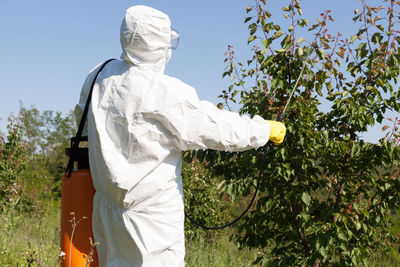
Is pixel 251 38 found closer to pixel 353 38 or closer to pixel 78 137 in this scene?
pixel 353 38

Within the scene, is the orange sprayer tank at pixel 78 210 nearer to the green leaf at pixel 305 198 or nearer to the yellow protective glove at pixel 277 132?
the yellow protective glove at pixel 277 132

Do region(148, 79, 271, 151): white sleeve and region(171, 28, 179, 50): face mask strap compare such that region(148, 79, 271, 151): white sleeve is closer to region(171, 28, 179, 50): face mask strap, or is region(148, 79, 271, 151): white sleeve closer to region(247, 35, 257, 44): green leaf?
region(171, 28, 179, 50): face mask strap

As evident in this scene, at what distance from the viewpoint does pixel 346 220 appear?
8.64 feet

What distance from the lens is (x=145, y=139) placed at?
2203 mm

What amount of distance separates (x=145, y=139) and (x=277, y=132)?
0.78 metres

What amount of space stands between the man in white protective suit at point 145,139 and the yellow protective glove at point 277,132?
20 centimetres

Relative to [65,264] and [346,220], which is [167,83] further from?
[346,220]

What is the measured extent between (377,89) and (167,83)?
4.61 ft

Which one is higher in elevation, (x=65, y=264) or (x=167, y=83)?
(x=167, y=83)

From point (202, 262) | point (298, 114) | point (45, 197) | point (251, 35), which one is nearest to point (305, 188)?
point (298, 114)

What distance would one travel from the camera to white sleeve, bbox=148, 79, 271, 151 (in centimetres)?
220

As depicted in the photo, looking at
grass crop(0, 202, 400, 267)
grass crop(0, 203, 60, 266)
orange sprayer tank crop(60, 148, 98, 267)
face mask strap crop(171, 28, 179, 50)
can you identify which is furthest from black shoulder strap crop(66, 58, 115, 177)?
grass crop(0, 202, 400, 267)

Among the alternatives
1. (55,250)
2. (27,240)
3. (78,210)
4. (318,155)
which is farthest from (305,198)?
(27,240)

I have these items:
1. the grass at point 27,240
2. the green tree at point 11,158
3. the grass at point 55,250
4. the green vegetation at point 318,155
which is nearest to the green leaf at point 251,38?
the green vegetation at point 318,155
